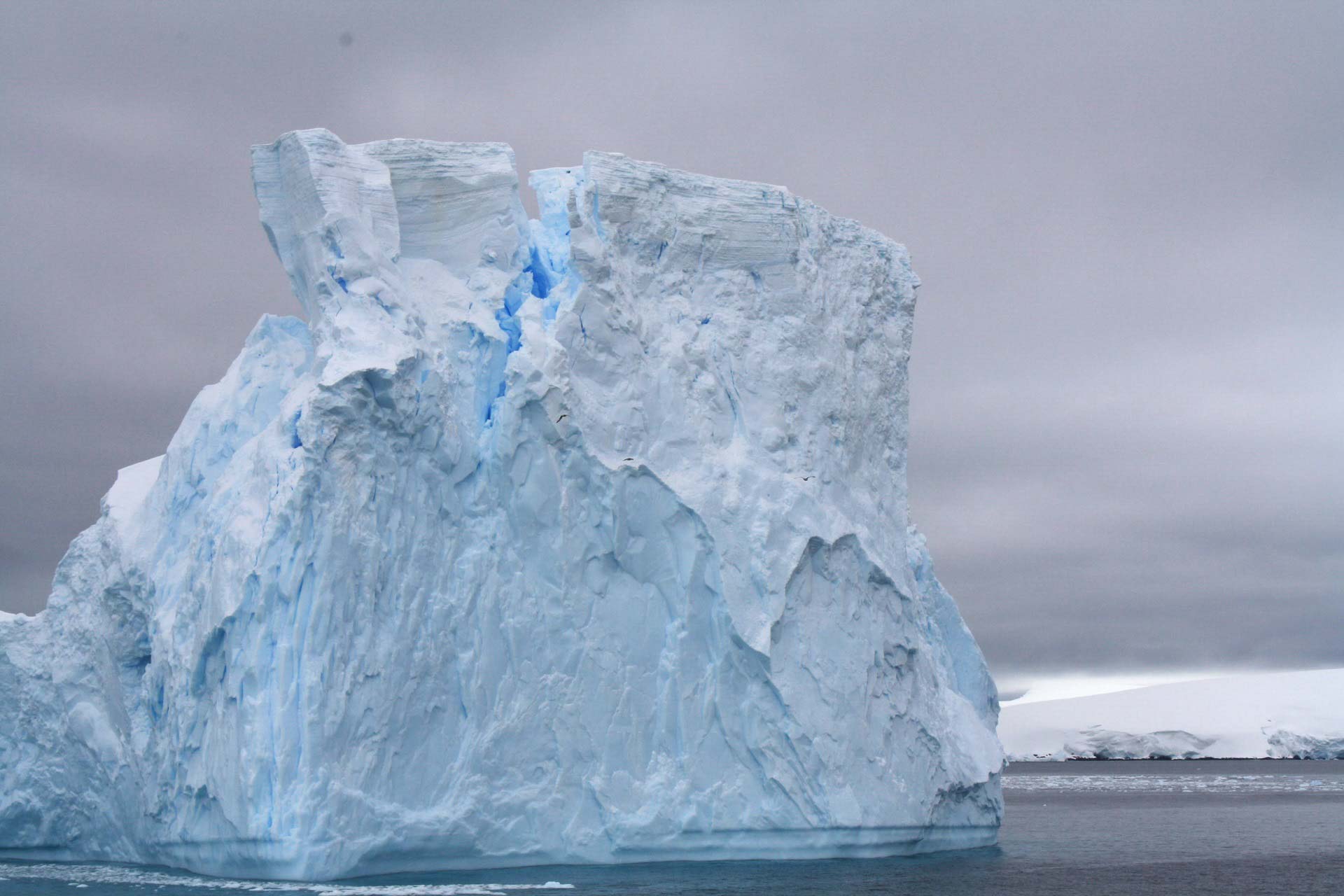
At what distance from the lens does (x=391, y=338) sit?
13367mm

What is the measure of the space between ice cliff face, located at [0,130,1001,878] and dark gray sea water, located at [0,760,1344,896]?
1.20 feet

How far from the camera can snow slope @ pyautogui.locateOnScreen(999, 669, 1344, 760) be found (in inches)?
2140

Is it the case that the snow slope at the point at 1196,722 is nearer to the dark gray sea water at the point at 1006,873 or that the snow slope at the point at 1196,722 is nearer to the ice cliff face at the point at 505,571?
the dark gray sea water at the point at 1006,873

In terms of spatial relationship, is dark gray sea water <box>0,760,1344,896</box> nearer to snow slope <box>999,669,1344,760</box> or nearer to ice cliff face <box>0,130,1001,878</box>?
ice cliff face <box>0,130,1001,878</box>

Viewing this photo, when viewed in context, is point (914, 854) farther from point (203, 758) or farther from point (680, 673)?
point (203, 758)

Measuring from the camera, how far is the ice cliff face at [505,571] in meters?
12.6

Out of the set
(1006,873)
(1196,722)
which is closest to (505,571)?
(1006,873)

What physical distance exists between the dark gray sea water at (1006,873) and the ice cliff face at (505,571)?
0.37 meters

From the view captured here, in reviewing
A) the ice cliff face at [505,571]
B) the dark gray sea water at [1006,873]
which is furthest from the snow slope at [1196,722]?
the ice cliff face at [505,571]

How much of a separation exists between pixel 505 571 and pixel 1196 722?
50.2m

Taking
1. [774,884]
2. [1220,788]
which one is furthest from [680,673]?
[1220,788]

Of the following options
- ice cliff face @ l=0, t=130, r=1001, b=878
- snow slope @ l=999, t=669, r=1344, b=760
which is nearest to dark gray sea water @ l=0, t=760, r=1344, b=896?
ice cliff face @ l=0, t=130, r=1001, b=878

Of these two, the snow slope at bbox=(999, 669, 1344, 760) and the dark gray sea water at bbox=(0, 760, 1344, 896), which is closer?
the dark gray sea water at bbox=(0, 760, 1344, 896)

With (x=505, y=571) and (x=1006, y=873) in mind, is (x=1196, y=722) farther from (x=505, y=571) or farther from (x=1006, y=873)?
(x=505, y=571)
